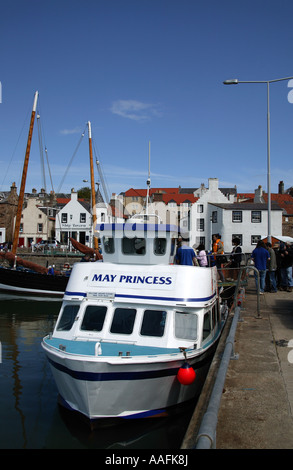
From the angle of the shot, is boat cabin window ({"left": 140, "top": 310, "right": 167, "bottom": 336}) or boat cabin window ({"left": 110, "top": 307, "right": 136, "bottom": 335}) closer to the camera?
boat cabin window ({"left": 140, "top": 310, "right": 167, "bottom": 336})

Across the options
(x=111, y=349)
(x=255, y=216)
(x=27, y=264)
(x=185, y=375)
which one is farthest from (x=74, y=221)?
(x=185, y=375)

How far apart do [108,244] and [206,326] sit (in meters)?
3.29

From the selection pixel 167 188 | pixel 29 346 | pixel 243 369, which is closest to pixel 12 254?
pixel 29 346

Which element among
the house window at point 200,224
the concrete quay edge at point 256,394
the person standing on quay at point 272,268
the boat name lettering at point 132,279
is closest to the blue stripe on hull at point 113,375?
the concrete quay edge at point 256,394

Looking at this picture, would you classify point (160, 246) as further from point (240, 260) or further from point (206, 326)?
point (240, 260)

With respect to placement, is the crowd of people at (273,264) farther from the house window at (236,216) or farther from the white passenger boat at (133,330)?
the house window at (236,216)

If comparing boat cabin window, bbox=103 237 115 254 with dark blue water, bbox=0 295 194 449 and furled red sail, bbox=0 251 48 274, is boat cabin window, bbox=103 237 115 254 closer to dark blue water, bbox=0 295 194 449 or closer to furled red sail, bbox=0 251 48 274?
dark blue water, bbox=0 295 194 449

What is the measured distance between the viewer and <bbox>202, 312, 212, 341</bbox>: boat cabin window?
9642 mm

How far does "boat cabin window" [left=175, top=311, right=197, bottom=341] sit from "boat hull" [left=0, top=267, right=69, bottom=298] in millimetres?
22762

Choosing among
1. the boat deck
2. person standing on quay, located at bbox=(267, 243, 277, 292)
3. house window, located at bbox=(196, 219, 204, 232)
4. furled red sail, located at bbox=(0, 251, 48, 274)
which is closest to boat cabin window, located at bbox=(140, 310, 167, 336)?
the boat deck

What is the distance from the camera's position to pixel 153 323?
353 inches

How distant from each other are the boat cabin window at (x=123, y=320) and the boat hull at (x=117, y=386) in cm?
142

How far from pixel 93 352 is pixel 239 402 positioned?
122 inches

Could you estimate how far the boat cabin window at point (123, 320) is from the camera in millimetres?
8984
